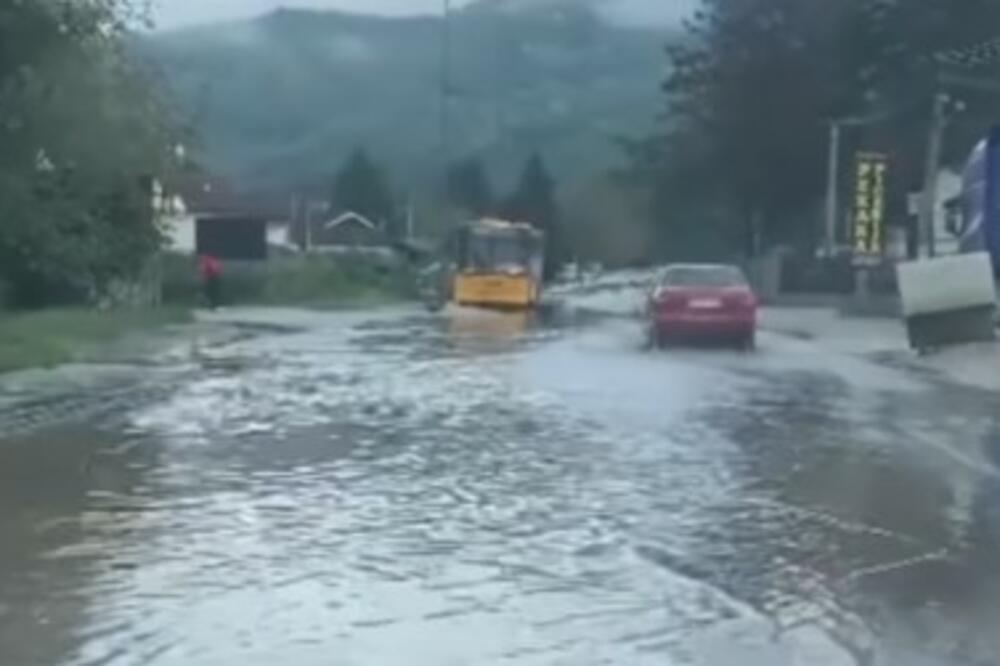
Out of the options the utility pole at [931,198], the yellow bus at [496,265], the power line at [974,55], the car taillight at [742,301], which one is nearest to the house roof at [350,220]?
the yellow bus at [496,265]

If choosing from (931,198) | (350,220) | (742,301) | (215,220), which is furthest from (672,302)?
(350,220)

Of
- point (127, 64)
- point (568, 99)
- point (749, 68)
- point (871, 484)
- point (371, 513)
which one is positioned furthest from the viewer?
point (568, 99)

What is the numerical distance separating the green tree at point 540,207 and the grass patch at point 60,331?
3685 cm

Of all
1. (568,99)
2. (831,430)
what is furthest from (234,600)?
(568,99)

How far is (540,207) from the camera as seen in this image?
321ft

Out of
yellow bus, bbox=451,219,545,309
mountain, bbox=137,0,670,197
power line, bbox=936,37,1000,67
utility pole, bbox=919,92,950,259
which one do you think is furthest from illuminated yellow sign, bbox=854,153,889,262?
mountain, bbox=137,0,670,197

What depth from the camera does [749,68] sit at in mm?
84750

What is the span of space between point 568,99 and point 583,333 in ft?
270

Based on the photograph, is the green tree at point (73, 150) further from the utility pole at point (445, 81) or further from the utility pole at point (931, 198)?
the utility pole at point (445, 81)

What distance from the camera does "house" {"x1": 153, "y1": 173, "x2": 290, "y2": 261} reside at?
152 feet

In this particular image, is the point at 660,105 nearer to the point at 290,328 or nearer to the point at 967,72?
the point at 967,72

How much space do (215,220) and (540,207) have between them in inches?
540

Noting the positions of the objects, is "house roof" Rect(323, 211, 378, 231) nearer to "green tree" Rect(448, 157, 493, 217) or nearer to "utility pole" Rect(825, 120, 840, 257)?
"green tree" Rect(448, 157, 493, 217)

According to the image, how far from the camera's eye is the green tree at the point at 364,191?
442 ft
